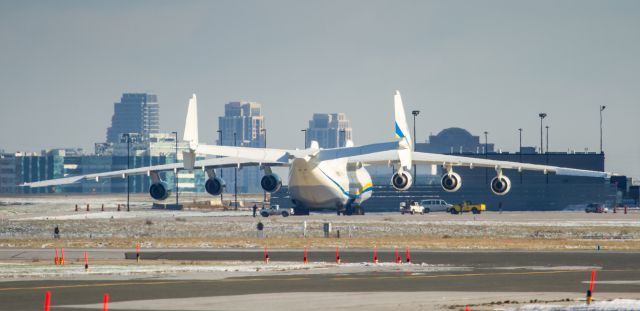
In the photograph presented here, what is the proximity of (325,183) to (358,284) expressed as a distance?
53169 mm

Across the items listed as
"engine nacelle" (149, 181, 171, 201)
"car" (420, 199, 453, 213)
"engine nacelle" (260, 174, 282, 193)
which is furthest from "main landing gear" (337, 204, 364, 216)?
"car" (420, 199, 453, 213)

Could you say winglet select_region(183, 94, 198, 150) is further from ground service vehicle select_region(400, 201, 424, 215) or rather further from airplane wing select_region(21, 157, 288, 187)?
ground service vehicle select_region(400, 201, 424, 215)

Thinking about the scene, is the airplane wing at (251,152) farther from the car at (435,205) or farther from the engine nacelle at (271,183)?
the car at (435,205)

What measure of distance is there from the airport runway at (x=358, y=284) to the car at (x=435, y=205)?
253 ft

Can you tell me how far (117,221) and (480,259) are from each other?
45224mm

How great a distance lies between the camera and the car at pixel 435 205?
424ft

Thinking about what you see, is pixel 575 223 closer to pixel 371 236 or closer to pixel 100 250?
pixel 371 236

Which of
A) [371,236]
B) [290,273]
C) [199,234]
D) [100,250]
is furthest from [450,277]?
[199,234]

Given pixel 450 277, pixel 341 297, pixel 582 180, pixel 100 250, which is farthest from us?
pixel 582 180

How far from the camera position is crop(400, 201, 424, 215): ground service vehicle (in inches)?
4948

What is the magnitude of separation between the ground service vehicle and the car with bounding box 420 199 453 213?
1.40 m

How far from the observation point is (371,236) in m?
74.7

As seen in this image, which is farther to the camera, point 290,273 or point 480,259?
point 480,259

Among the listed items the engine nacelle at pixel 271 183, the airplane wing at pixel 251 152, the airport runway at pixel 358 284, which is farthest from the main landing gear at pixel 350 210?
the airport runway at pixel 358 284
